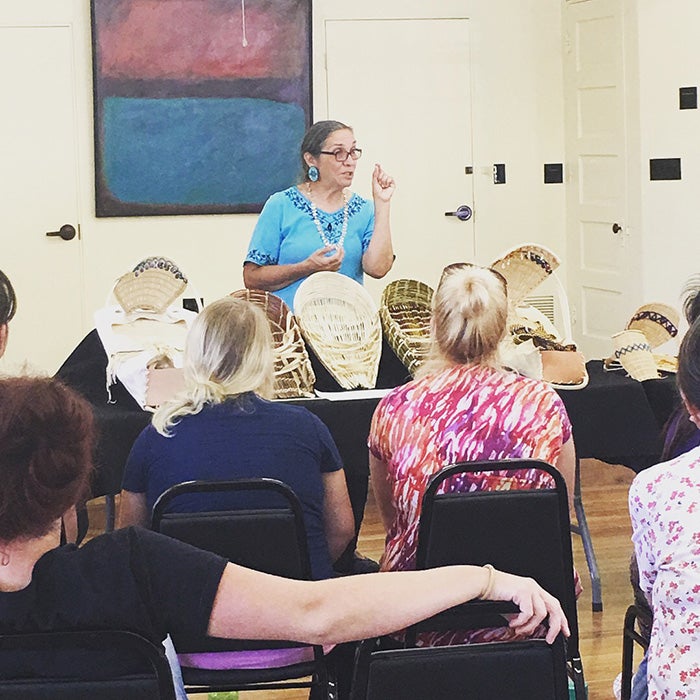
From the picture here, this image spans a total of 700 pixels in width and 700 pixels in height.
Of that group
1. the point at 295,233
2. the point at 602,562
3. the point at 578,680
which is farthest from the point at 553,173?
the point at 578,680

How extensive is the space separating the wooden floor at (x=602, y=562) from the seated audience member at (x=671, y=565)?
129 cm

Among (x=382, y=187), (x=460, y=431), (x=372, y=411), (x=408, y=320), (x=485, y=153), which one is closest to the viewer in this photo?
(x=460, y=431)

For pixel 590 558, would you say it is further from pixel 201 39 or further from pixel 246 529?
pixel 201 39

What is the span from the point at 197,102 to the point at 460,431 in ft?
14.5

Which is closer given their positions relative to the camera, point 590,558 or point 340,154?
point 590,558

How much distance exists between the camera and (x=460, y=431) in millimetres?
2699

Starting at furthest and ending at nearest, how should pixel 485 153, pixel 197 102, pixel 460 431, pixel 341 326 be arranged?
pixel 485 153, pixel 197 102, pixel 341 326, pixel 460 431

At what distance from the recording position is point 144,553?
152 cm

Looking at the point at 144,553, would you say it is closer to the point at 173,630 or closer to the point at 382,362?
the point at 173,630

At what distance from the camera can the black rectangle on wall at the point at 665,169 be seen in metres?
6.35

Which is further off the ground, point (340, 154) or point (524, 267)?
point (340, 154)

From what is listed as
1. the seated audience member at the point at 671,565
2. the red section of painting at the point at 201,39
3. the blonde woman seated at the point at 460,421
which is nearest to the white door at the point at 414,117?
the red section of painting at the point at 201,39

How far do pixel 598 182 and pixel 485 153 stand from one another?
659mm

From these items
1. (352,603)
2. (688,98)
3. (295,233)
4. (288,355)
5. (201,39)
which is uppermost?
(201,39)
